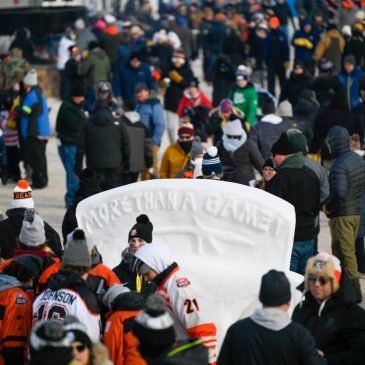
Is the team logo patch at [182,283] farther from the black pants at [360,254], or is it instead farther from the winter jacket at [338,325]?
the black pants at [360,254]

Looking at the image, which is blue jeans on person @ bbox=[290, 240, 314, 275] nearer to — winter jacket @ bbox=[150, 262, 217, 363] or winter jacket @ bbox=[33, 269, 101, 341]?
winter jacket @ bbox=[150, 262, 217, 363]

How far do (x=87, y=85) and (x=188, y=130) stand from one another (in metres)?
8.69

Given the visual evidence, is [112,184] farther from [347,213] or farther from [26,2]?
[26,2]

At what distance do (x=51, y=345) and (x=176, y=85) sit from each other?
14.3 m

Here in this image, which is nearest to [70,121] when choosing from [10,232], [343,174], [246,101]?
[246,101]

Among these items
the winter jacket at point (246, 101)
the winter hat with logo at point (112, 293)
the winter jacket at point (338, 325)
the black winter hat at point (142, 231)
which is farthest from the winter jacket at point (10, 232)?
the winter jacket at point (246, 101)

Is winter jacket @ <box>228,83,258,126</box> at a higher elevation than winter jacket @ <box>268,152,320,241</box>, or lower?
lower

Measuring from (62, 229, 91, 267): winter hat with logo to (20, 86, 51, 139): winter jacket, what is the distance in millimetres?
9501

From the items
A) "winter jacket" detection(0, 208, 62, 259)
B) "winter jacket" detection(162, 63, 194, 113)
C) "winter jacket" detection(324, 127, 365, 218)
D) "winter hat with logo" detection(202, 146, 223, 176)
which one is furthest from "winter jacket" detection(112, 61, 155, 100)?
"winter jacket" detection(0, 208, 62, 259)

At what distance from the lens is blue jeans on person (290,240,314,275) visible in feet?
37.4

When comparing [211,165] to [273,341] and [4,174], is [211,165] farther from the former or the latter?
[4,174]

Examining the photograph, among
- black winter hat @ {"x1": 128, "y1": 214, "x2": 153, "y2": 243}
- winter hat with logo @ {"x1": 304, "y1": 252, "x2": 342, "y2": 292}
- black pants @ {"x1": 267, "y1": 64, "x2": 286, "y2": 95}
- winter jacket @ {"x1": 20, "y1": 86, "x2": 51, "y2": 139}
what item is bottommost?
black pants @ {"x1": 267, "y1": 64, "x2": 286, "y2": 95}

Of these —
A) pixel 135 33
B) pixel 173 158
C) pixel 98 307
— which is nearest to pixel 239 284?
pixel 98 307

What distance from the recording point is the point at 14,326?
8258 mm
